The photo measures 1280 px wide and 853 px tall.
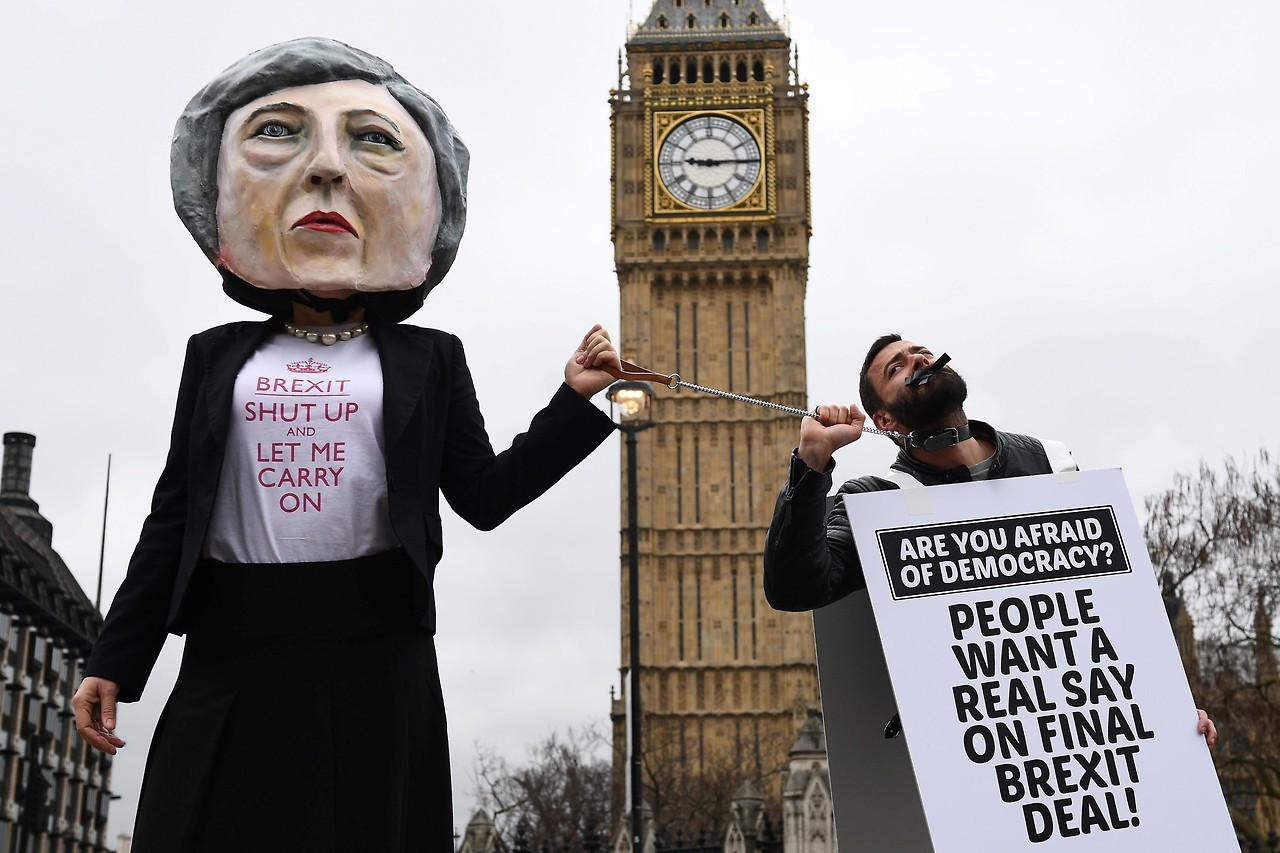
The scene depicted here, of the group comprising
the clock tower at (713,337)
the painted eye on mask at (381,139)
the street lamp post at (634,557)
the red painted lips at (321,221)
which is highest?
the clock tower at (713,337)

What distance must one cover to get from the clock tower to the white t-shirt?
4839 cm

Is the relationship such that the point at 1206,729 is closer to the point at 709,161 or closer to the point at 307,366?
the point at 307,366

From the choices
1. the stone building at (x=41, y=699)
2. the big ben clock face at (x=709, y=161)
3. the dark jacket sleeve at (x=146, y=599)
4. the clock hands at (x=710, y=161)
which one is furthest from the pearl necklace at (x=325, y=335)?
the clock hands at (x=710, y=161)

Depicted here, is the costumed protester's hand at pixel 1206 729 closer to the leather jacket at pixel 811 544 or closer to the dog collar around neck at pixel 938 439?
the leather jacket at pixel 811 544

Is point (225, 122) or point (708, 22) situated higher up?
point (708, 22)

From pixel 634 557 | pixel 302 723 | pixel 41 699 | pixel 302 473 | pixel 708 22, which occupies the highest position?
pixel 708 22

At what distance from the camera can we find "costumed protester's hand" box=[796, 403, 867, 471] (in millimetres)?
3795

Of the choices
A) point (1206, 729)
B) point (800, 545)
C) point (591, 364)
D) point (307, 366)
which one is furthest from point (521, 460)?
point (1206, 729)

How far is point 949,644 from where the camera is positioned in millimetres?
3826

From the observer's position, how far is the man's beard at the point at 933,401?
161 inches

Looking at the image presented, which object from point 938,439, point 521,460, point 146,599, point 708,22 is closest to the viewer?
point 146,599

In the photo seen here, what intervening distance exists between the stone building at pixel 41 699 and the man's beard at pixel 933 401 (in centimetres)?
3838

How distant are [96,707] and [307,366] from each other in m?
0.90

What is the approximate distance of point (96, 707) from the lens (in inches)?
140
